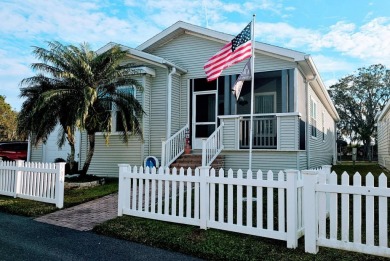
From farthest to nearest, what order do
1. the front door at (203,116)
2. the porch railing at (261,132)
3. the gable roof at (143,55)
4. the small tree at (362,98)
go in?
the small tree at (362,98) → the front door at (203,116) → the gable roof at (143,55) → the porch railing at (261,132)

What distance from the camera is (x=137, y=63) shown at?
12586 millimetres

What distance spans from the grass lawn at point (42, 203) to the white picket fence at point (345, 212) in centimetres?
548

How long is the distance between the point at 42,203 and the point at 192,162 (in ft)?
16.1

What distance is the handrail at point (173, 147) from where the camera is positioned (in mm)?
10507

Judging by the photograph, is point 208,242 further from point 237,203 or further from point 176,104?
point 176,104

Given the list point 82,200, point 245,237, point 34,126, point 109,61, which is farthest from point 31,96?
point 245,237

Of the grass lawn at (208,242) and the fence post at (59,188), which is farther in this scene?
the fence post at (59,188)

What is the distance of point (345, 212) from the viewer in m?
4.09

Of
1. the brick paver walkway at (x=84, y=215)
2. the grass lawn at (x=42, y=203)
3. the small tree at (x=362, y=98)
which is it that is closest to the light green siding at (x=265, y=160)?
the grass lawn at (x=42, y=203)

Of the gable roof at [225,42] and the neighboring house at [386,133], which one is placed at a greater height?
the gable roof at [225,42]

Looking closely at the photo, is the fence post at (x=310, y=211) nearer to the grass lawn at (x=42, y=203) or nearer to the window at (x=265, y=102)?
the grass lawn at (x=42, y=203)

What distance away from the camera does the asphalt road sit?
4.28m

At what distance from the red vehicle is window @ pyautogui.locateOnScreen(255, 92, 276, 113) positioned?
1337cm

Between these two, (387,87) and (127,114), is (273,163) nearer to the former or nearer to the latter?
(127,114)
